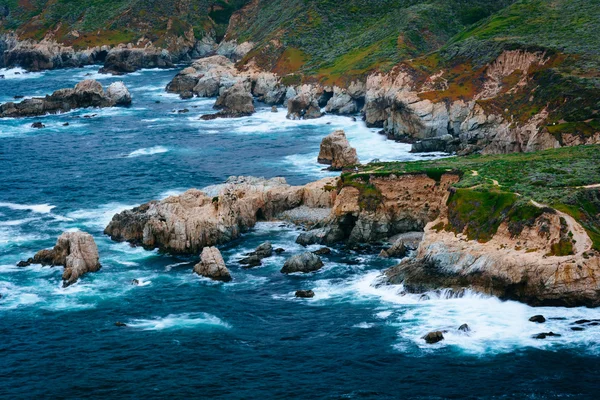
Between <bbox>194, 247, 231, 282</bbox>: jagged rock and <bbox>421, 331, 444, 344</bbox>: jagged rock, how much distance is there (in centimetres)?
2423

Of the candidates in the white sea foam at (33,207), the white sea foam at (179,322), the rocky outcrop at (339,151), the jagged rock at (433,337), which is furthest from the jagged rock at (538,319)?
the white sea foam at (33,207)

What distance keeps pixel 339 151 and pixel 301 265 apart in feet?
141

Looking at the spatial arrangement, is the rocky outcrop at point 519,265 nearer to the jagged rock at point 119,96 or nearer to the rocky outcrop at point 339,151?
the rocky outcrop at point 339,151

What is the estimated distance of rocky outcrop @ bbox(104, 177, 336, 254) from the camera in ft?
301

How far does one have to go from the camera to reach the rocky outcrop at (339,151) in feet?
405

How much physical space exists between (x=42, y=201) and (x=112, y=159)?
88.7ft

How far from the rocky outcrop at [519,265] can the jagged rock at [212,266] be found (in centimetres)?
1648

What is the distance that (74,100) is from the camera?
18975 centimetres

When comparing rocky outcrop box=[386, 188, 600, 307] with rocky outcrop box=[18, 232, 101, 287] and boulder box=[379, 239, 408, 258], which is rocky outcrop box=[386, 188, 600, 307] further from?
rocky outcrop box=[18, 232, 101, 287]

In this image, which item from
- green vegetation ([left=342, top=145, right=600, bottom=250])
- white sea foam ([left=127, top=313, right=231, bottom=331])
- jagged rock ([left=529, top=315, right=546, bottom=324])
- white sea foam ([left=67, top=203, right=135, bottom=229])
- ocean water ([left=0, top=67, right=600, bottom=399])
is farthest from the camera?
white sea foam ([left=67, top=203, right=135, bottom=229])

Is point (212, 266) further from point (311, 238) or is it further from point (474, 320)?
point (474, 320)

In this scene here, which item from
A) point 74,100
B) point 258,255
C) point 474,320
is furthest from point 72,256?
point 74,100

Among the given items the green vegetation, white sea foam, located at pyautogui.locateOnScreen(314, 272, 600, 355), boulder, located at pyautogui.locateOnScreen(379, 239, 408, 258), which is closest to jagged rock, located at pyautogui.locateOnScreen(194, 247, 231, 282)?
white sea foam, located at pyautogui.locateOnScreen(314, 272, 600, 355)

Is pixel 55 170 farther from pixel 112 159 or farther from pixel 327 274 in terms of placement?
pixel 327 274
